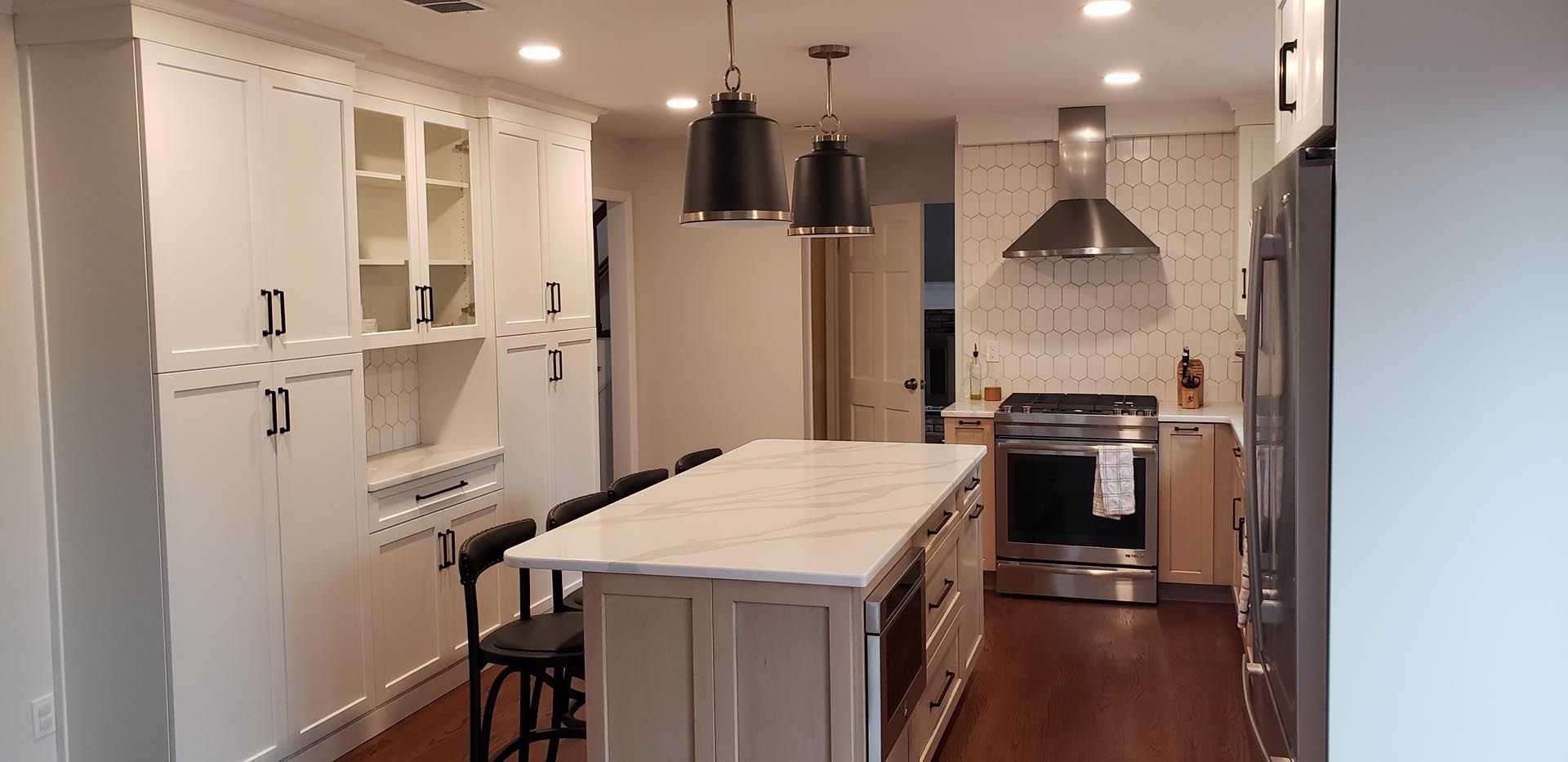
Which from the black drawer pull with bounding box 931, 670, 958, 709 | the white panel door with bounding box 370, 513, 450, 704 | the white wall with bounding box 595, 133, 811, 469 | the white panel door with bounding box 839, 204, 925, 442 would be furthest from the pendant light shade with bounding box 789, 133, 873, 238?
the white panel door with bounding box 839, 204, 925, 442

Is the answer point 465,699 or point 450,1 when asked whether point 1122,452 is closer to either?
point 465,699

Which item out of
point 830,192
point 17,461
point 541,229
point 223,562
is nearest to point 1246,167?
point 830,192

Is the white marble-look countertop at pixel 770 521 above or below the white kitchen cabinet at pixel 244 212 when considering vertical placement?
below

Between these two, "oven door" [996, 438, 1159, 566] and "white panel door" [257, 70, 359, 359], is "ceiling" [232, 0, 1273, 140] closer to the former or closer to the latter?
"white panel door" [257, 70, 359, 359]

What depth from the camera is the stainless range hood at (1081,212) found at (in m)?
5.42

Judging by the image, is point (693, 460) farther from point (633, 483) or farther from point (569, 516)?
point (569, 516)

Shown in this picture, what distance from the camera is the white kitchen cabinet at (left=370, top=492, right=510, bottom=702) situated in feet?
12.9

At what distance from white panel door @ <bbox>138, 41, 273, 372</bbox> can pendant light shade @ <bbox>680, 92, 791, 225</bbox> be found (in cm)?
139

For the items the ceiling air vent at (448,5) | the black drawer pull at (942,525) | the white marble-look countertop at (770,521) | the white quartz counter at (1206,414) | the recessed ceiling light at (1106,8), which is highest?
the recessed ceiling light at (1106,8)

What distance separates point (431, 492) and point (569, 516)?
105 cm

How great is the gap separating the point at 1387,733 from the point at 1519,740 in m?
0.21

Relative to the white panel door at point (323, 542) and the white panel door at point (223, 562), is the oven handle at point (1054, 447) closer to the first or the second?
the white panel door at point (323, 542)

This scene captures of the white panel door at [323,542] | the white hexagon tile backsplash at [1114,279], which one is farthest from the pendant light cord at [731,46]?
the white hexagon tile backsplash at [1114,279]

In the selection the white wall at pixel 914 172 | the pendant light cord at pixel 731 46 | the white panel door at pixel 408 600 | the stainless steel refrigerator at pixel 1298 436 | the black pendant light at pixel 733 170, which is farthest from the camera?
the white wall at pixel 914 172
